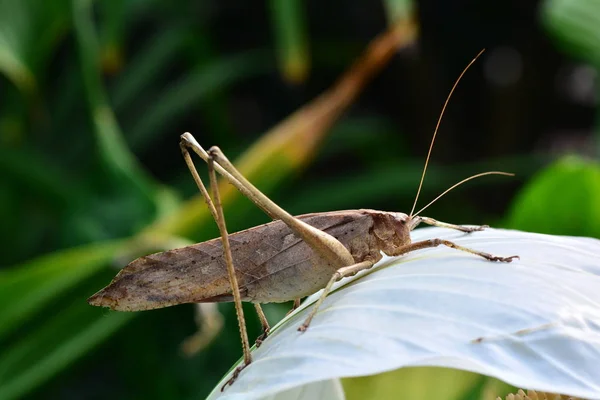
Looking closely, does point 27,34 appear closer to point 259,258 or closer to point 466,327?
point 259,258

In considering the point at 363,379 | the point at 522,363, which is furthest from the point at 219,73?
the point at 522,363

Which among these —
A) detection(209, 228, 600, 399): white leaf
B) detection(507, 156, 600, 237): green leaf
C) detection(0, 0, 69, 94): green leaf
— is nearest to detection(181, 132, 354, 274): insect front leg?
detection(209, 228, 600, 399): white leaf

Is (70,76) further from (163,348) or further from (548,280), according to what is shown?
(548,280)

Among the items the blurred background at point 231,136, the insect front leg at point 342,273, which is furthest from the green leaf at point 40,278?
the insect front leg at point 342,273

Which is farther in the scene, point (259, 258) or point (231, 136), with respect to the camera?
point (231, 136)

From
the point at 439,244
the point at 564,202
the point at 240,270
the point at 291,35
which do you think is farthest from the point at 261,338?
the point at 291,35

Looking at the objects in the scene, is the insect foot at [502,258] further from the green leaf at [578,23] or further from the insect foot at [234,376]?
the green leaf at [578,23]

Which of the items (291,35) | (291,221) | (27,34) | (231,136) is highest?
(27,34)

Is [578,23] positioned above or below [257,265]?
→ above
